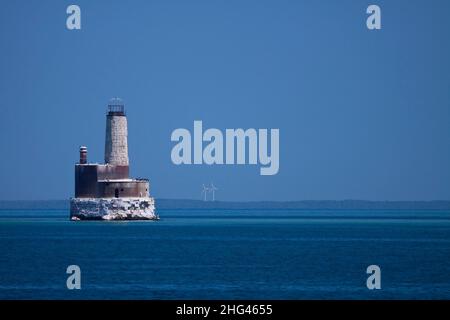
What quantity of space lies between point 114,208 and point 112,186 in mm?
3968

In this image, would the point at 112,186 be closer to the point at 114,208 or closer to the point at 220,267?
the point at 114,208

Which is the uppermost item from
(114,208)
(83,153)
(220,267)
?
(83,153)

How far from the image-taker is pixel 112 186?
11288 cm

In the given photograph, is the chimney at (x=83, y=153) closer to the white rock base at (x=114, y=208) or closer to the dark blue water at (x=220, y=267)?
the white rock base at (x=114, y=208)

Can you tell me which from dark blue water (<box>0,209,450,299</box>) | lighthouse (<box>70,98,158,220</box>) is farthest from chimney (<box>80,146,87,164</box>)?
dark blue water (<box>0,209,450,299</box>)

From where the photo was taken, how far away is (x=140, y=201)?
11619 centimetres

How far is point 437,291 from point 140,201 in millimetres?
65119

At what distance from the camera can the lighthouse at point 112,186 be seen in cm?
11075

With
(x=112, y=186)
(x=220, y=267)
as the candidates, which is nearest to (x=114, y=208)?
(x=112, y=186)

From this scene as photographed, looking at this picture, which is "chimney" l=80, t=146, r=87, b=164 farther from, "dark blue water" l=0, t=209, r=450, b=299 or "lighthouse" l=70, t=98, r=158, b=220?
Result: "dark blue water" l=0, t=209, r=450, b=299

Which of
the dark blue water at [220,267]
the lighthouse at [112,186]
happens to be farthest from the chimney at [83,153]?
the dark blue water at [220,267]

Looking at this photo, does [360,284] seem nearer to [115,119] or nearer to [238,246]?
[238,246]

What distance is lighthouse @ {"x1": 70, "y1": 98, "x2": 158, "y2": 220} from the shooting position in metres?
111
